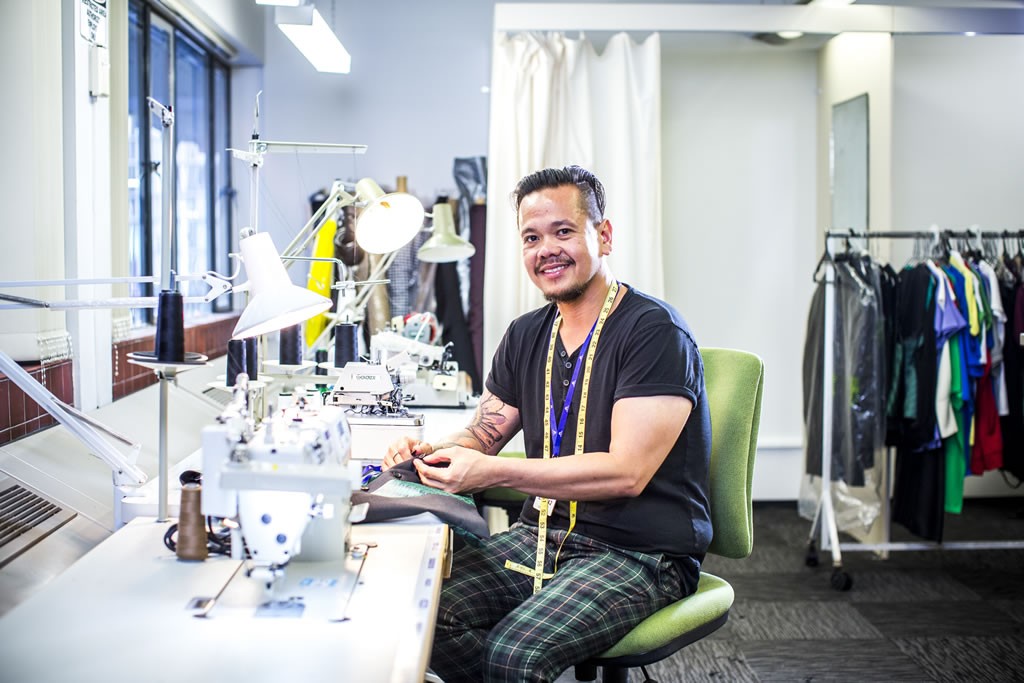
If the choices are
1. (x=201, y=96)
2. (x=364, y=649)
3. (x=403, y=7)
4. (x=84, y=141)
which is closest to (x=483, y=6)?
(x=403, y=7)

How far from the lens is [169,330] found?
1.29 metres

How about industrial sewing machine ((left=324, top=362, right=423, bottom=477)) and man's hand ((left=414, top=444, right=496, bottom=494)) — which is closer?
man's hand ((left=414, top=444, right=496, bottom=494))

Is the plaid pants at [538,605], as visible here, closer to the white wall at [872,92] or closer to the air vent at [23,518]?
the air vent at [23,518]

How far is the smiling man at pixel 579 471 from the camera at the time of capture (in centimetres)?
160

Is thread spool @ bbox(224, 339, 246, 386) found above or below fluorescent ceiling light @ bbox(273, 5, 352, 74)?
below

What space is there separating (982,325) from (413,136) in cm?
271

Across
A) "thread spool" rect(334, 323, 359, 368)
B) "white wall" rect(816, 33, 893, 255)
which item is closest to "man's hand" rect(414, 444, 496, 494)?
"thread spool" rect(334, 323, 359, 368)

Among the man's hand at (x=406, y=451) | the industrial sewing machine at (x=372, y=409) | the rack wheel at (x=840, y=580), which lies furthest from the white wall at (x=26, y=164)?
the rack wheel at (x=840, y=580)

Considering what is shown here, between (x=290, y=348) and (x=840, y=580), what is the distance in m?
2.14

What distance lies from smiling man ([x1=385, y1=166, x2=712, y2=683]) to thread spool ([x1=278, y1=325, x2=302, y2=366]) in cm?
80

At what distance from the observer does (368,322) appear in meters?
3.97

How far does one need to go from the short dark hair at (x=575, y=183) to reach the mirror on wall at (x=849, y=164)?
7.91ft

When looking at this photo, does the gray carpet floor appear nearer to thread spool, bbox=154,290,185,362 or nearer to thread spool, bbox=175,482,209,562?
thread spool, bbox=175,482,209,562

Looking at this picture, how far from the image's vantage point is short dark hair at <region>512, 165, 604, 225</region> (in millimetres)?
1919
